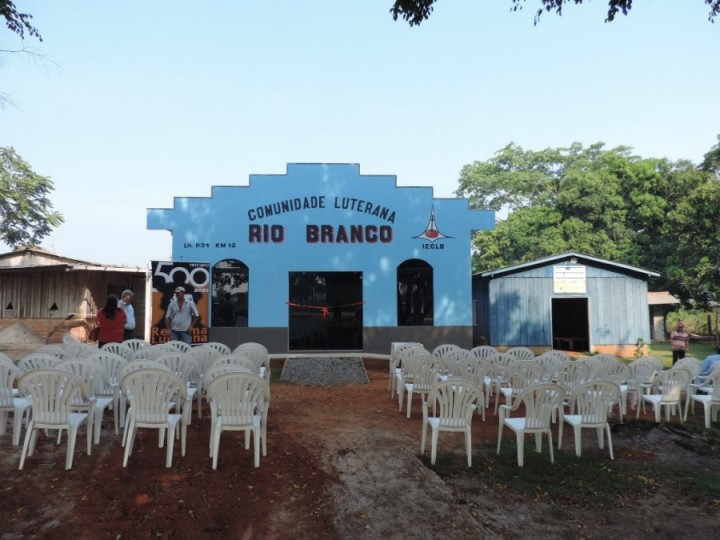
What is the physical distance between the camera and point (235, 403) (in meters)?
4.83

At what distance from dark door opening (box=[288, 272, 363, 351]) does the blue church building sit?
3cm

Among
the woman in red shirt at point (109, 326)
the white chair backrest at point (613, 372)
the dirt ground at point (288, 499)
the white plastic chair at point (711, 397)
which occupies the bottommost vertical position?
the dirt ground at point (288, 499)

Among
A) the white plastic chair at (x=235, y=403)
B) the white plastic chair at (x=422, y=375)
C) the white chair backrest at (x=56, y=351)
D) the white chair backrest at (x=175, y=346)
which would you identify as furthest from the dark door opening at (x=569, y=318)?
the white chair backrest at (x=56, y=351)

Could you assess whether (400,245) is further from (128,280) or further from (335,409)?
(128,280)

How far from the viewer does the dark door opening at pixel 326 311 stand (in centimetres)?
1371

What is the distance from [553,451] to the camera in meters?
5.42

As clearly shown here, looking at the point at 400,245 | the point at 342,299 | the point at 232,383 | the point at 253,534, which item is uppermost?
the point at 400,245

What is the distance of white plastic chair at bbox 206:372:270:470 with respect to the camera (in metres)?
4.73

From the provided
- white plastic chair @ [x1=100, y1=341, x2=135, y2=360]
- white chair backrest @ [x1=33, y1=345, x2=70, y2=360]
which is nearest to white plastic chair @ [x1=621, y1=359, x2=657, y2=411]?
white plastic chair @ [x1=100, y1=341, x2=135, y2=360]

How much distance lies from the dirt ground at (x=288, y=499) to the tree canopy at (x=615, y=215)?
17.2m

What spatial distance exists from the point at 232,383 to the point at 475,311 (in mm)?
13492

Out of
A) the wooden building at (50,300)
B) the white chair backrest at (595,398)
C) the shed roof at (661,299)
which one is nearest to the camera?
the white chair backrest at (595,398)

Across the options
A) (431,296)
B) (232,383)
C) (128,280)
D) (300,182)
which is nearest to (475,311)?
(431,296)

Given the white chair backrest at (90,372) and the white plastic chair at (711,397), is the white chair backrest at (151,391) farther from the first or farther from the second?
the white plastic chair at (711,397)
